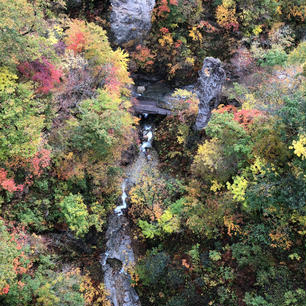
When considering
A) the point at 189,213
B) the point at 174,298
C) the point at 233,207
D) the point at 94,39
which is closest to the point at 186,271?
the point at 174,298

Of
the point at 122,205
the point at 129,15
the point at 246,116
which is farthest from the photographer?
the point at 129,15

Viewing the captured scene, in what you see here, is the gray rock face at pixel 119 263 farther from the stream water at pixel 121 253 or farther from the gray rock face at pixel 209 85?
the gray rock face at pixel 209 85

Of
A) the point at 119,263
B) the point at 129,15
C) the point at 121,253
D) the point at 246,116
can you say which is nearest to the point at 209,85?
the point at 246,116

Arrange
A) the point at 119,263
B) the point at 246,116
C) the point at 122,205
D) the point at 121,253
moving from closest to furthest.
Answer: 1. the point at 246,116
2. the point at 119,263
3. the point at 121,253
4. the point at 122,205

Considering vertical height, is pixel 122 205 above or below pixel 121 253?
above

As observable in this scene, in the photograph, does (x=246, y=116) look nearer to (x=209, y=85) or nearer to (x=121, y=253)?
(x=209, y=85)

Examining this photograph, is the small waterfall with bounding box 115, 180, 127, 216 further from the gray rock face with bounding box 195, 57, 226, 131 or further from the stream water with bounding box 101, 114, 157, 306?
the gray rock face with bounding box 195, 57, 226, 131
